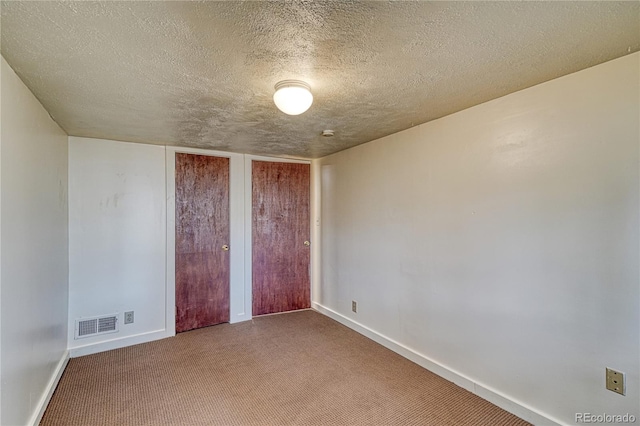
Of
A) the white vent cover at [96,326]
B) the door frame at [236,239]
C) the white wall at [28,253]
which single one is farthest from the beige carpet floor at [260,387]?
the door frame at [236,239]

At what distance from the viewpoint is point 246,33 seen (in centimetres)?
139

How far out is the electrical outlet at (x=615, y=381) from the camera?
167cm

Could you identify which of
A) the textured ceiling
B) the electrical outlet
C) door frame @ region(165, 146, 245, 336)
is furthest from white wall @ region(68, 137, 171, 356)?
the electrical outlet

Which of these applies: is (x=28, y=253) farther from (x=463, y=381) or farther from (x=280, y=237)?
(x=463, y=381)

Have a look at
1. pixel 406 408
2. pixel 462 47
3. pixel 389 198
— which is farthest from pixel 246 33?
pixel 406 408

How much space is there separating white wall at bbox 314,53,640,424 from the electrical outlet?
4 cm

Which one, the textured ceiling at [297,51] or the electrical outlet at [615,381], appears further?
the electrical outlet at [615,381]

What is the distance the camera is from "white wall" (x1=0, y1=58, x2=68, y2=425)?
1.62m

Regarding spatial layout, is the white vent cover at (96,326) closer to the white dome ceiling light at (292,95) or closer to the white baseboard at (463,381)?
the white baseboard at (463,381)

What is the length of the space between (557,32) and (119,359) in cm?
406

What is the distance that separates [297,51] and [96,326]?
336cm

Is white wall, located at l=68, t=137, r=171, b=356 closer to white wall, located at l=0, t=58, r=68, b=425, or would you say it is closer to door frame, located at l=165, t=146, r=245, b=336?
white wall, located at l=0, t=58, r=68, b=425

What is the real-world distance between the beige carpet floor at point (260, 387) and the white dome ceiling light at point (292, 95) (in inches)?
80.3

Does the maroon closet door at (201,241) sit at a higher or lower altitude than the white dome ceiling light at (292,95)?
lower
